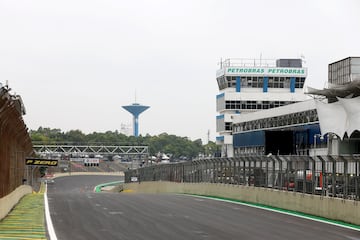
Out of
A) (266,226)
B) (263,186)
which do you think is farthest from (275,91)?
(266,226)

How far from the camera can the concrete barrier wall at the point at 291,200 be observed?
23.1m

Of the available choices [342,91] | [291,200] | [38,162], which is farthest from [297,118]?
[291,200]

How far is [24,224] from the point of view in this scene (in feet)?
72.0

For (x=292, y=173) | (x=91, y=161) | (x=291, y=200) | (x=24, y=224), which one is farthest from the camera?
(x=91, y=161)

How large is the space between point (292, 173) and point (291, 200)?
1.26 meters

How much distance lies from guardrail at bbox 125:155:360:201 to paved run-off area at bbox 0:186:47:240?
32.3 feet

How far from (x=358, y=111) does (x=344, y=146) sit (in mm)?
7885

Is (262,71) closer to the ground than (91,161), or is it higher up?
higher up

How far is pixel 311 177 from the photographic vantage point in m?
27.2

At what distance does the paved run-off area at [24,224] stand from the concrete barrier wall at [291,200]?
9.52m

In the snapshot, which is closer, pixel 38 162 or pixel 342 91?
pixel 342 91

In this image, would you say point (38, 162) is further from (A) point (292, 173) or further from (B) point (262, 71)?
(B) point (262, 71)

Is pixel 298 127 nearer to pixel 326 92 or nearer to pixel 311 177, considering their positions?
pixel 326 92

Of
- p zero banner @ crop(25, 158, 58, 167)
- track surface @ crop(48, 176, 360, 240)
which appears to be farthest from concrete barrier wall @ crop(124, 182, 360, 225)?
p zero banner @ crop(25, 158, 58, 167)
